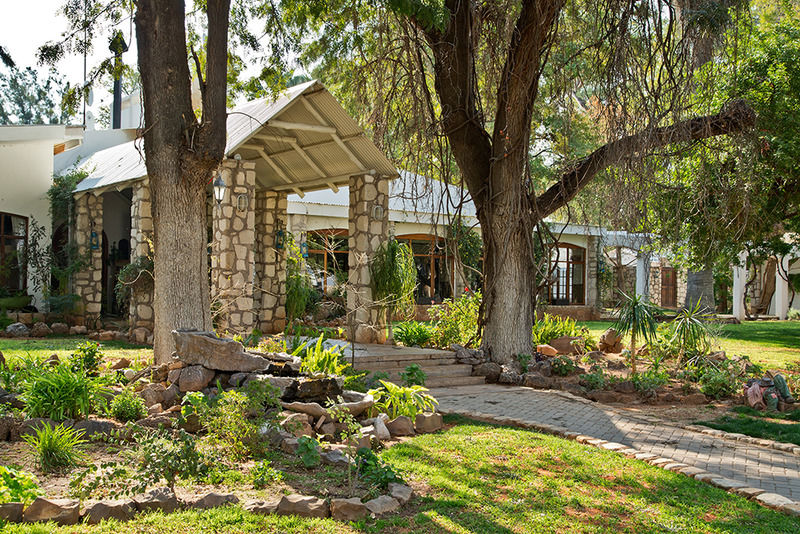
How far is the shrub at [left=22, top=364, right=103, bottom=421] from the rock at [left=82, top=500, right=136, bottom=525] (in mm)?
2067

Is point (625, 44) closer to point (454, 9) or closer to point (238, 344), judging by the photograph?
point (454, 9)

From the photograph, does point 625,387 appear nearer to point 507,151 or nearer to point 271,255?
point 507,151

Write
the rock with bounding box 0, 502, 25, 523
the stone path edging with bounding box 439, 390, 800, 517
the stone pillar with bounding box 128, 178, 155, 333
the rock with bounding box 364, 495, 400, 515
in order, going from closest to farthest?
the rock with bounding box 0, 502, 25, 523 → the rock with bounding box 364, 495, 400, 515 → the stone path edging with bounding box 439, 390, 800, 517 → the stone pillar with bounding box 128, 178, 155, 333

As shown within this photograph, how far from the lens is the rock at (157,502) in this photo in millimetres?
4082

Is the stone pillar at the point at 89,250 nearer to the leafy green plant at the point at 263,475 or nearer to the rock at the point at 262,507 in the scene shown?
the leafy green plant at the point at 263,475

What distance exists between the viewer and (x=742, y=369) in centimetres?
1023

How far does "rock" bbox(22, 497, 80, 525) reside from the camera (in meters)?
3.75

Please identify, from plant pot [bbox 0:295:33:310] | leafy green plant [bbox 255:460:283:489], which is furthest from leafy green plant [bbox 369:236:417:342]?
plant pot [bbox 0:295:33:310]

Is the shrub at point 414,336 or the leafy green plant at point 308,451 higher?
the shrub at point 414,336

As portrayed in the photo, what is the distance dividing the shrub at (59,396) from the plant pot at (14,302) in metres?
11.0

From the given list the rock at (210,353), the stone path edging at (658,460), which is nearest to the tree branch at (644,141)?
the stone path edging at (658,460)

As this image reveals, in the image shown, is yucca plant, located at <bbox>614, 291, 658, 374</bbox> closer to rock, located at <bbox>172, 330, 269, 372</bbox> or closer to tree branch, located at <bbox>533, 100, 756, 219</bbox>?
tree branch, located at <bbox>533, 100, 756, 219</bbox>

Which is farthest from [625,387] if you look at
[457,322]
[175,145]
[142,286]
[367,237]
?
[142,286]

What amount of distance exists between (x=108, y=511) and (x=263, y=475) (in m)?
1.12
